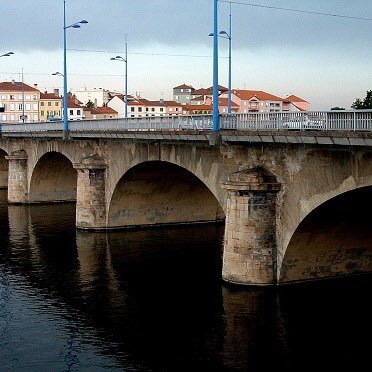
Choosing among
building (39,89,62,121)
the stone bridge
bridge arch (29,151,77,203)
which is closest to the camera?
the stone bridge

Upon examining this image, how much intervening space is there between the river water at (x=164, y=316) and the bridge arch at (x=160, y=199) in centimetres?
510

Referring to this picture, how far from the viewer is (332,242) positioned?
26.7 meters

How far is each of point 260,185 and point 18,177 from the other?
113 feet

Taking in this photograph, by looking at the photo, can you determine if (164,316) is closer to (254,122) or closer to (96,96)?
(254,122)

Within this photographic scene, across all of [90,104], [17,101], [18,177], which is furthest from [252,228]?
[90,104]

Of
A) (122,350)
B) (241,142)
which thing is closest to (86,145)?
(241,142)

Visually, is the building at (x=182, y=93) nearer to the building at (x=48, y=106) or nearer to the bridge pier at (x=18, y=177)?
the building at (x=48, y=106)

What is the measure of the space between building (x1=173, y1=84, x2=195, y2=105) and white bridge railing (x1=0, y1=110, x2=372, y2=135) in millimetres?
114287

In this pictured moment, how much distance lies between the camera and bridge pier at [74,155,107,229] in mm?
40562

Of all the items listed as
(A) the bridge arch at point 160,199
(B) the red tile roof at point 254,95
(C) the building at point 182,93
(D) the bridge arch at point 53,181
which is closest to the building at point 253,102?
(B) the red tile roof at point 254,95

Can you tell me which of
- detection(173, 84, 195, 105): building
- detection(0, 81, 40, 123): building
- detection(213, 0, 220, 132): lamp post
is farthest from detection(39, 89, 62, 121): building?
detection(213, 0, 220, 132): lamp post

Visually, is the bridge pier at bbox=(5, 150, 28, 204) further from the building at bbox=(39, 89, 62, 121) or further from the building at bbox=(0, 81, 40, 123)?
the building at bbox=(39, 89, 62, 121)

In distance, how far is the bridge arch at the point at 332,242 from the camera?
24.6m

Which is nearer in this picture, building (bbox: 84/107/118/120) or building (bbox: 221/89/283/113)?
building (bbox: 221/89/283/113)
